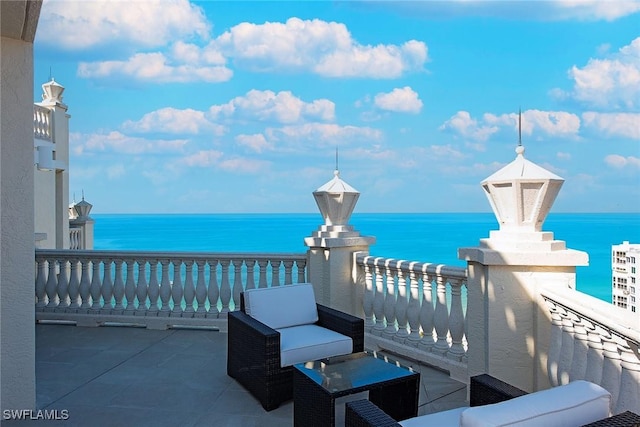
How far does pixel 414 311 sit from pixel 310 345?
126 cm

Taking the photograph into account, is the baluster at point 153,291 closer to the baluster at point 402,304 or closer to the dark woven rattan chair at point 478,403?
the baluster at point 402,304

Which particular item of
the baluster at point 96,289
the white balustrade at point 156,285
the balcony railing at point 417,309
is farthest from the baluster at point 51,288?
the balcony railing at point 417,309

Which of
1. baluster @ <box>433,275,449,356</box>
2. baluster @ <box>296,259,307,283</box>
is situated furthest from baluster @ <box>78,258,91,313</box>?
baluster @ <box>433,275,449,356</box>

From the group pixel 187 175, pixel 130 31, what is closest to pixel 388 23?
pixel 130 31

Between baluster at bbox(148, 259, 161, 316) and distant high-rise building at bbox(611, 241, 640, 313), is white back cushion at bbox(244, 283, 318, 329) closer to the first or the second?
baluster at bbox(148, 259, 161, 316)

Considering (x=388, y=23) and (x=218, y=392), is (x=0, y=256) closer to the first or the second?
(x=218, y=392)

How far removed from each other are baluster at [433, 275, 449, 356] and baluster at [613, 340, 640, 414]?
2046 millimetres

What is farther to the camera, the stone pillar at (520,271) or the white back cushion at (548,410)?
the stone pillar at (520,271)

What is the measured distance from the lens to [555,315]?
2777 mm

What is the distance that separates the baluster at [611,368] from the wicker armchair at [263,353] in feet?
6.18

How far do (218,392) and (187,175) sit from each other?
4007 cm

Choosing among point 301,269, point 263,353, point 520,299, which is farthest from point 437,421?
point 301,269

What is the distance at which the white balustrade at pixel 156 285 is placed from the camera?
5434mm

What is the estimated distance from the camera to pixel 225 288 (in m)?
5.48
